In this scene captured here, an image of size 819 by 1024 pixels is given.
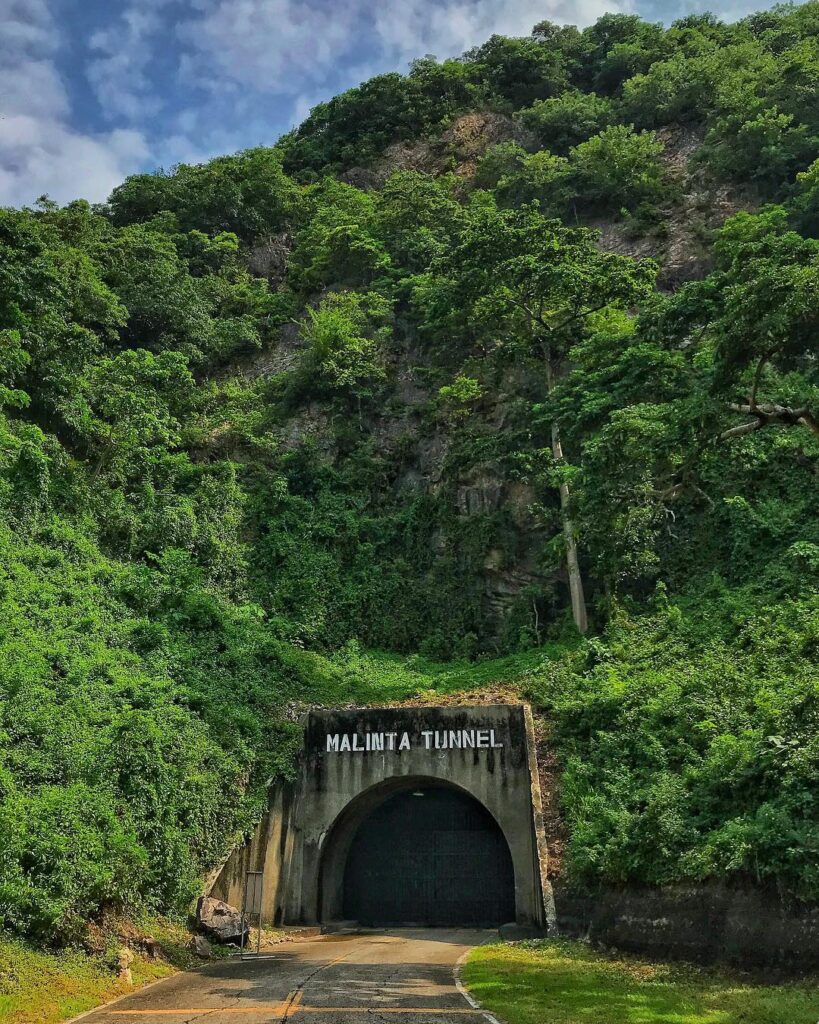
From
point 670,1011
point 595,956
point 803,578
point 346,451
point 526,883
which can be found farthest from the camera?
point 346,451

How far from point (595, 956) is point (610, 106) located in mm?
40407

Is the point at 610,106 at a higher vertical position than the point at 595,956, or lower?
higher

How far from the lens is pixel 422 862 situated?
734 inches

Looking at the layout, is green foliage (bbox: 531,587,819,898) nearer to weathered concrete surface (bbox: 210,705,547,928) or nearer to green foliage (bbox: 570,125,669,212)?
weathered concrete surface (bbox: 210,705,547,928)

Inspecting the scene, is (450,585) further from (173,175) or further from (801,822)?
(173,175)

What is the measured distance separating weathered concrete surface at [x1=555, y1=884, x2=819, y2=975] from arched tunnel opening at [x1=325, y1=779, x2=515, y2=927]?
616 cm

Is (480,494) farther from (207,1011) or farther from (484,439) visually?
(207,1011)

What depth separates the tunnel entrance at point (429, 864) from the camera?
18094 millimetres

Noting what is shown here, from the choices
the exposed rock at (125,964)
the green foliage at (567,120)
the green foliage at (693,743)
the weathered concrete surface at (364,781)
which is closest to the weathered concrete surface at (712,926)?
the green foliage at (693,743)

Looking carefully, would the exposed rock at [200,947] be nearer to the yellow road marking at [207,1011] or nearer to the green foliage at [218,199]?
the yellow road marking at [207,1011]

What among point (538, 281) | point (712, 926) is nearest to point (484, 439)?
point (538, 281)

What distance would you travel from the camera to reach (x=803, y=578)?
17125mm

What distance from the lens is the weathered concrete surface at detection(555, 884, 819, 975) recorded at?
8594 mm

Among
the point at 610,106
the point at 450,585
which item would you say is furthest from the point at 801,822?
the point at 610,106
